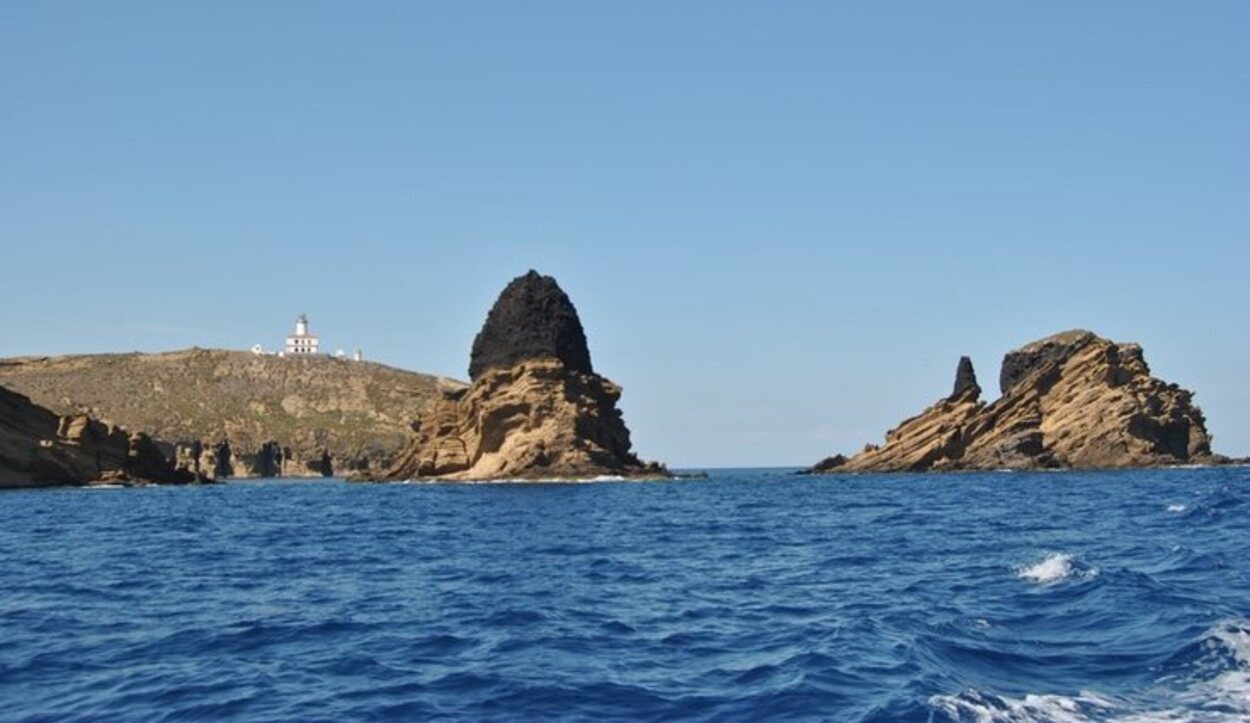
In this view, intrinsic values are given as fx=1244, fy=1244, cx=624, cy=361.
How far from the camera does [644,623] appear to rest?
946 inches

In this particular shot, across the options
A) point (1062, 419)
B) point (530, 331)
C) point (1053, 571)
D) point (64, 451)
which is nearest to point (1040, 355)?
point (1062, 419)

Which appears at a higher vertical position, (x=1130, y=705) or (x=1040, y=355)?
(x=1040, y=355)

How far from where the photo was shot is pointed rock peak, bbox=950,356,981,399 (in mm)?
133000

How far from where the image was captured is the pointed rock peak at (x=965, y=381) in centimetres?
13300

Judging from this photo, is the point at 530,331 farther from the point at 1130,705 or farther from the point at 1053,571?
the point at 1130,705

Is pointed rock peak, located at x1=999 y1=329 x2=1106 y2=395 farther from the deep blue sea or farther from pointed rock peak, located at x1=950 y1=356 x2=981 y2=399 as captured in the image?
the deep blue sea

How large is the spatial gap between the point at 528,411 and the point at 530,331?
10.1 meters

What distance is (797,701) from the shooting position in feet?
56.2

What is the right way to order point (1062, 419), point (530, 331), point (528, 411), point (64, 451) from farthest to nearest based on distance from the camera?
point (1062, 419)
point (530, 331)
point (528, 411)
point (64, 451)

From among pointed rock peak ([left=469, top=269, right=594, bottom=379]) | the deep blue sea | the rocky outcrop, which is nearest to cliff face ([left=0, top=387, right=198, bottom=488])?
pointed rock peak ([left=469, top=269, right=594, bottom=379])

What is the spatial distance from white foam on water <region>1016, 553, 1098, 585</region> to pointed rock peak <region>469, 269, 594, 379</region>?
92.6 m

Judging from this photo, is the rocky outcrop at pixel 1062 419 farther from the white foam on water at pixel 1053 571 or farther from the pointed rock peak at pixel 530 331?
the white foam on water at pixel 1053 571

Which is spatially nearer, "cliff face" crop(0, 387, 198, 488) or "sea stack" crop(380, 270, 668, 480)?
"cliff face" crop(0, 387, 198, 488)

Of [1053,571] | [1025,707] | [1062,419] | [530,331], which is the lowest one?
[1025,707]
